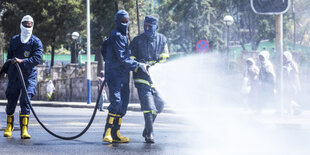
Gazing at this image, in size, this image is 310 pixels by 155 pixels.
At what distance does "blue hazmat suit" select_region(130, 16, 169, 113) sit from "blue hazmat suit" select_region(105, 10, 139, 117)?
0.14 metres

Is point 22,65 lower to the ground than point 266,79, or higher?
higher

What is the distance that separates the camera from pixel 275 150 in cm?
606

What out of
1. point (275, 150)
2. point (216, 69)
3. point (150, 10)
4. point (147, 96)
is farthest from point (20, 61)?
point (150, 10)

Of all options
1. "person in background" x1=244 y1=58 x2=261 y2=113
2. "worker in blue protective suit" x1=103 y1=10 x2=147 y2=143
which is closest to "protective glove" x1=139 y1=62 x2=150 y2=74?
"worker in blue protective suit" x1=103 y1=10 x2=147 y2=143

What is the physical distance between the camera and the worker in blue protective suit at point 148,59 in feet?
21.7

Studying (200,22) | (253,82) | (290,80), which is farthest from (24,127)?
(200,22)

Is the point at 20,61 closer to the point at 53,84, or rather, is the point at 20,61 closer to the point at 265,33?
the point at 53,84

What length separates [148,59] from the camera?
6.68 metres

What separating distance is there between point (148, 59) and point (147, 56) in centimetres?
4

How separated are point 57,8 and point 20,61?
3080 centimetres

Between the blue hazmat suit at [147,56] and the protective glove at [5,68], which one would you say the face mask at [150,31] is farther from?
the protective glove at [5,68]

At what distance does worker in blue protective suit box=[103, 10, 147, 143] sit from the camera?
651cm

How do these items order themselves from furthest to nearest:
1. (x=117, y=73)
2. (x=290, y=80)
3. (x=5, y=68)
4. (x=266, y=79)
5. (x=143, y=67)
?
1. (x=290, y=80)
2. (x=266, y=79)
3. (x=5, y=68)
4. (x=117, y=73)
5. (x=143, y=67)

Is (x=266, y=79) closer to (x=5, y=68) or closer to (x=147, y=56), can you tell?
(x=147, y=56)
